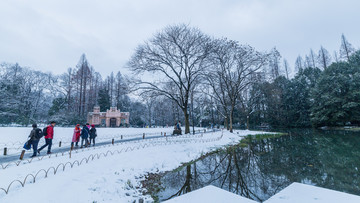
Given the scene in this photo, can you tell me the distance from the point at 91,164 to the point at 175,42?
1402cm

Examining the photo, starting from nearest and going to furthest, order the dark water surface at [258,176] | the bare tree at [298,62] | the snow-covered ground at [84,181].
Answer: the snow-covered ground at [84,181], the dark water surface at [258,176], the bare tree at [298,62]

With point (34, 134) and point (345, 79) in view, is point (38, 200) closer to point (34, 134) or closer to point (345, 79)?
point (34, 134)

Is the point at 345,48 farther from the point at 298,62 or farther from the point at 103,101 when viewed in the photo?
the point at 103,101

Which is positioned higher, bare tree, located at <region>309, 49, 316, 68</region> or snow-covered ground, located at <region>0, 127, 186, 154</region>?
bare tree, located at <region>309, 49, 316, 68</region>

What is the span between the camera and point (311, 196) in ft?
12.3

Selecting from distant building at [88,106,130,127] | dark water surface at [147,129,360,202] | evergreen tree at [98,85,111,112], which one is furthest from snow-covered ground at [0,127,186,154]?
evergreen tree at [98,85,111,112]

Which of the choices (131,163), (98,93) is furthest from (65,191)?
(98,93)

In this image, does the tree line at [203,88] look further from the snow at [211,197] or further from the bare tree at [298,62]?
the snow at [211,197]

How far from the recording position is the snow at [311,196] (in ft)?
11.5

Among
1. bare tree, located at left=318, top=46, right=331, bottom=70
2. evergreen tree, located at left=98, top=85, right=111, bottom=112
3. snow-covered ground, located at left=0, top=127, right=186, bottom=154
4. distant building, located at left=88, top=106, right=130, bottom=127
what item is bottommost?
snow-covered ground, located at left=0, top=127, right=186, bottom=154

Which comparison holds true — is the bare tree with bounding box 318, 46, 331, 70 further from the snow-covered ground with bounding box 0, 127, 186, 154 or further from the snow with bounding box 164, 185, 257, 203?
the snow with bounding box 164, 185, 257, 203

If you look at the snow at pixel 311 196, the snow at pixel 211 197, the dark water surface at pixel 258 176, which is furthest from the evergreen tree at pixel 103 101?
the snow at pixel 311 196

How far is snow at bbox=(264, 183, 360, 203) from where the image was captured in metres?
3.51

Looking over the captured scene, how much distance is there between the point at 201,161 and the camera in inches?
365
